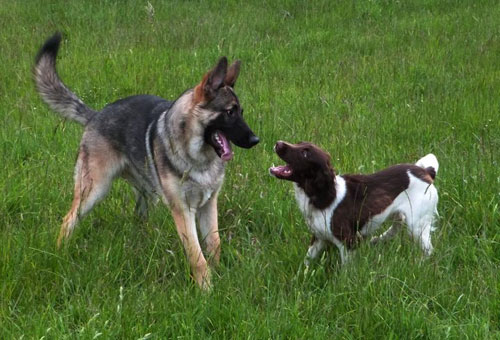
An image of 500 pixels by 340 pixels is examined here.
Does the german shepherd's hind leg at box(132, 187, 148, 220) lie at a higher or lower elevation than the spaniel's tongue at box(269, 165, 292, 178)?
lower

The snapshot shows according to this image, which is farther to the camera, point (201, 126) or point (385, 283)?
point (201, 126)

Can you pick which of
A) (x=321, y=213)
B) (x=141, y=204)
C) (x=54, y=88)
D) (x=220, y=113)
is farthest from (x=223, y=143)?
(x=54, y=88)

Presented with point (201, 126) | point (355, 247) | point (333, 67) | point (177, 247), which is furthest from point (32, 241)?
point (333, 67)

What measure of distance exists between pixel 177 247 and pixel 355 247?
1.11 m

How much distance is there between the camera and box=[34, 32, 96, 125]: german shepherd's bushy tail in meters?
5.37

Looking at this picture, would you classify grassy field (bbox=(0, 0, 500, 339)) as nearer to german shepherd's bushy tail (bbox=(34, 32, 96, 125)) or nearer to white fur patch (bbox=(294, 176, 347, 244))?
white fur patch (bbox=(294, 176, 347, 244))

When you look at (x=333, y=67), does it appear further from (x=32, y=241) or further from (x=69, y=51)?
(x=32, y=241)

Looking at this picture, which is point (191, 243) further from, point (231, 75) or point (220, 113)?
point (231, 75)

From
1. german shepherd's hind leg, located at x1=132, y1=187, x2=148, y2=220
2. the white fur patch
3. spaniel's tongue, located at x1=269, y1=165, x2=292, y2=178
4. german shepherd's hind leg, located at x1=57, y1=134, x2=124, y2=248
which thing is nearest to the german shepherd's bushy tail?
german shepherd's hind leg, located at x1=57, y1=134, x2=124, y2=248

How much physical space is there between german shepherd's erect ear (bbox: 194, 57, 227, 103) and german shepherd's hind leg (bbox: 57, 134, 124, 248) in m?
0.88

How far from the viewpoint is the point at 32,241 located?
13.2 ft

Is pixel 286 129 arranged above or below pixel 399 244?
below

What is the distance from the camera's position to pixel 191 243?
4.39m

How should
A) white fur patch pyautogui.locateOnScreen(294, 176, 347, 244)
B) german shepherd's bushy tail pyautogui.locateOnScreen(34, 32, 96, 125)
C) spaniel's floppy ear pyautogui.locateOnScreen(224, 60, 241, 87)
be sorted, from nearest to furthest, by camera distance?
white fur patch pyautogui.locateOnScreen(294, 176, 347, 244)
spaniel's floppy ear pyautogui.locateOnScreen(224, 60, 241, 87)
german shepherd's bushy tail pyautogui.locateOnScreen(34, 32, 96, 125)
